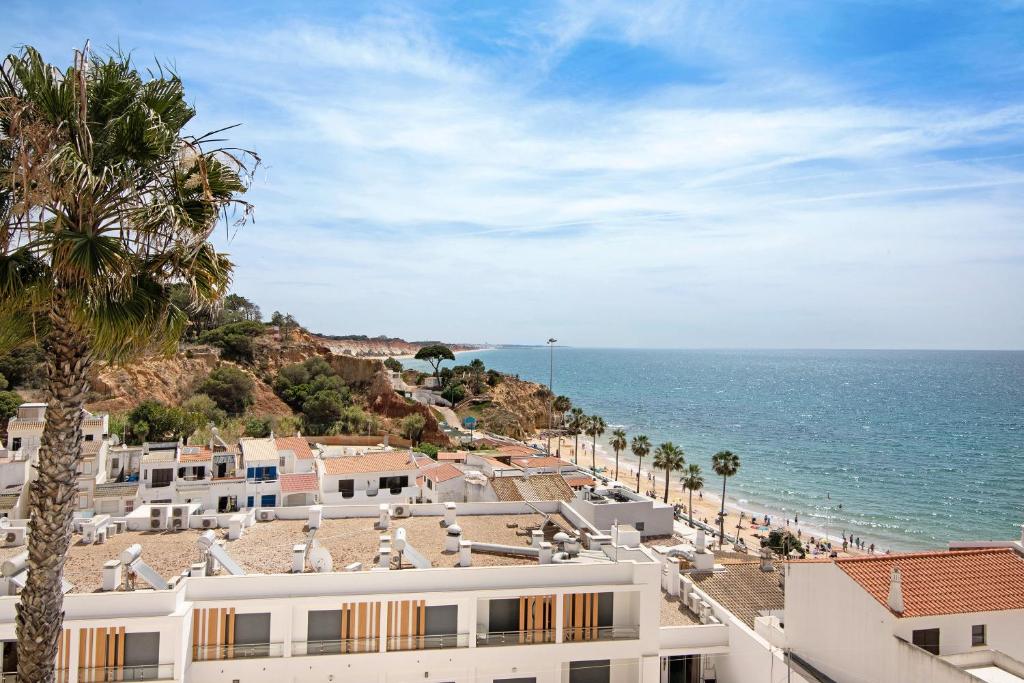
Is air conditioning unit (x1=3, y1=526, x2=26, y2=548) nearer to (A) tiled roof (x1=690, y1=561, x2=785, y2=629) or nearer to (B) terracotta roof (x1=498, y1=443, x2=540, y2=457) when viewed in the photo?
(A) tiled roof (x1=690, y1=561, x2=785, y2=629)

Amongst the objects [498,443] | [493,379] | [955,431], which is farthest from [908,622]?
[955,431]

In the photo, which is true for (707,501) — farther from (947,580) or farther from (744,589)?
(947,580)

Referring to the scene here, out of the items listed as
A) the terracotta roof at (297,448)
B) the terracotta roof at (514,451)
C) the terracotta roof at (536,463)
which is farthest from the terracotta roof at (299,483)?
the terracotta roof at (514,451)

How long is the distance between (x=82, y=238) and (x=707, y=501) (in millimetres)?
66070

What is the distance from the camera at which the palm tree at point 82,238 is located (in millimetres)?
7652

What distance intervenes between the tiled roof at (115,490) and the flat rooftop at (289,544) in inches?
614

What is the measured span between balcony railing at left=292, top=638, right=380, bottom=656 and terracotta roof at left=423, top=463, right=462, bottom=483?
20.3 meters

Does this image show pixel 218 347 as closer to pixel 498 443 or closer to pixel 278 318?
pixel 278 318

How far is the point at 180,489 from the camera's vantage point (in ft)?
115

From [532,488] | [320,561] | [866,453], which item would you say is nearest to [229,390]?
[532,488]

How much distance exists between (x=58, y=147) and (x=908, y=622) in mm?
17635

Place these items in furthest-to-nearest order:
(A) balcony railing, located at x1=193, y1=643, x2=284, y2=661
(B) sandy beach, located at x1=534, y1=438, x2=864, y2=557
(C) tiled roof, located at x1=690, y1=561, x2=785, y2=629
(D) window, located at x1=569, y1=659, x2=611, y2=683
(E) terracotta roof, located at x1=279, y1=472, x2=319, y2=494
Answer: (B) sandy beach, located at x1=534, y1=438, x2=864, y2=557 → (E) terracotta roof, located at x1=279, y1=472, x2=319, y2=494 → (C) tiled roof, located at x1=690, y1=561, x2=785, y2=629 → (D) window, located at x1=569, y1=659, x2=611, y2=683 → (A) balcony railing, located at x1=193, y1=643, x2=284, y2=661

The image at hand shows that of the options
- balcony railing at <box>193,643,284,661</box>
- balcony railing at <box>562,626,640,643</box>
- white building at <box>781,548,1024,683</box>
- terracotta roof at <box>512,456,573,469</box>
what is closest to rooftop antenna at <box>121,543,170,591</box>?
balcony railing at <box>193,643,284,661</box>

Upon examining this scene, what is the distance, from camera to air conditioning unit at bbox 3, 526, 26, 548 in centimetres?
1969
